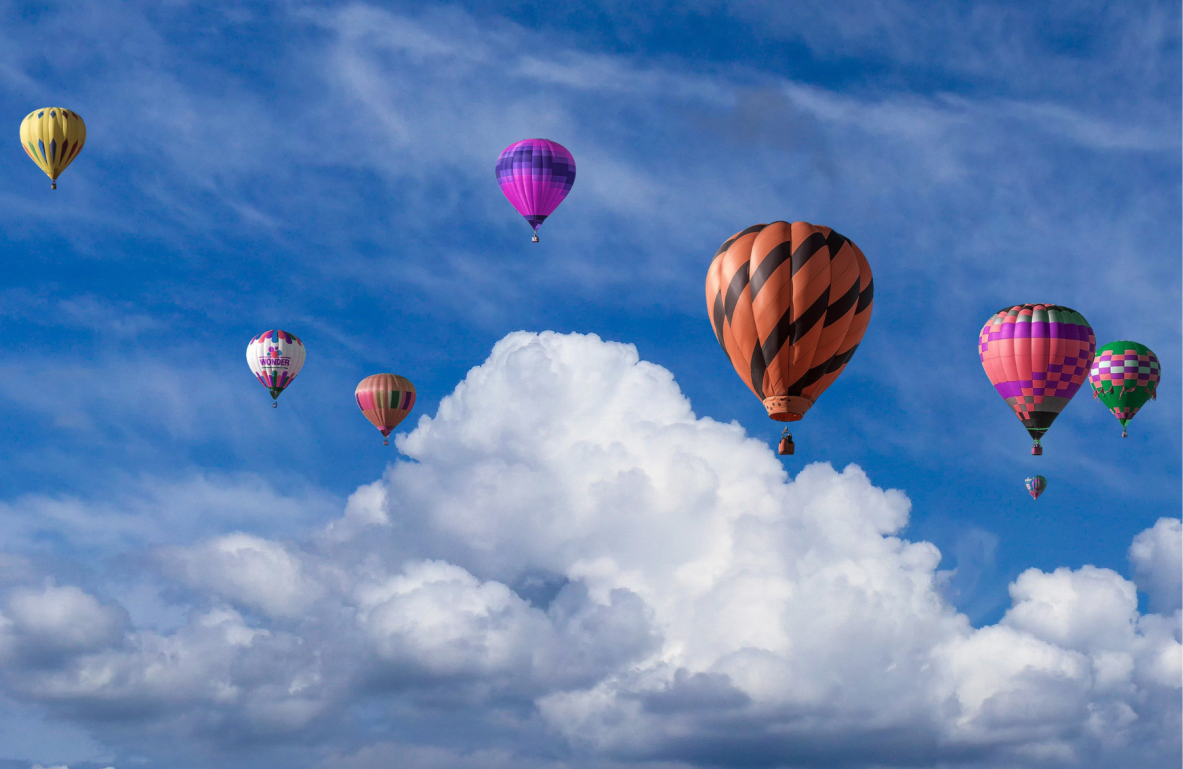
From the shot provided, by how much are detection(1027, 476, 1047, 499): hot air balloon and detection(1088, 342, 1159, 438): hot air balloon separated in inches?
258

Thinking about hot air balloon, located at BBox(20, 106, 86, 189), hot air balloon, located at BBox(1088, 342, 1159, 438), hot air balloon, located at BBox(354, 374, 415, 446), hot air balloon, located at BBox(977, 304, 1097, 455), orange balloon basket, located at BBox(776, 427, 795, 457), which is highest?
hot air balloon, located at BBox(20, 106, 86, 189)

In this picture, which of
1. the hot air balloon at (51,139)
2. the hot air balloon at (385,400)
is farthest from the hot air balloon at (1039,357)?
the hot air balloon at (51,139)

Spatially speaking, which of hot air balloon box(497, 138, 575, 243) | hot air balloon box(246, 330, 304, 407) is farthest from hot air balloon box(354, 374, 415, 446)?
hot air balloon box(497, 138, 575, 243)

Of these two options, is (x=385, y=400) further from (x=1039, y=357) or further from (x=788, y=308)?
(x=788, y=308)

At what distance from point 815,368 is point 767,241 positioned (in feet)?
18.5

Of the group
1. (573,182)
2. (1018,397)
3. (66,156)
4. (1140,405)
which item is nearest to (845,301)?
(1018,397)

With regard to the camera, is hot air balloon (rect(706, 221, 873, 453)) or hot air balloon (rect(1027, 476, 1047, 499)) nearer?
hot air balloon (rect(706, 221, 873, 453))

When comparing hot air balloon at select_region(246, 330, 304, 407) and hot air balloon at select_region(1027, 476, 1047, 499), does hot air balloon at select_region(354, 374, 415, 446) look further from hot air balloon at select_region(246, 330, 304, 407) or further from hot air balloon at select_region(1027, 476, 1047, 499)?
hot air balloon at select_region(1027, 476, 1047, 499)

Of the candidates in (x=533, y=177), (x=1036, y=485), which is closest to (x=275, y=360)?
(x=533, y=177)

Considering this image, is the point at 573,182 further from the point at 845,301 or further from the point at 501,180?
the point at 845,301

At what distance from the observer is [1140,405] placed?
10200cm

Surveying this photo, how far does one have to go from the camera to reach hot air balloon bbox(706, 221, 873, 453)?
6888 cm

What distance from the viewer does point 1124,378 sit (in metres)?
101

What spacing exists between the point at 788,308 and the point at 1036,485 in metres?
43.3
